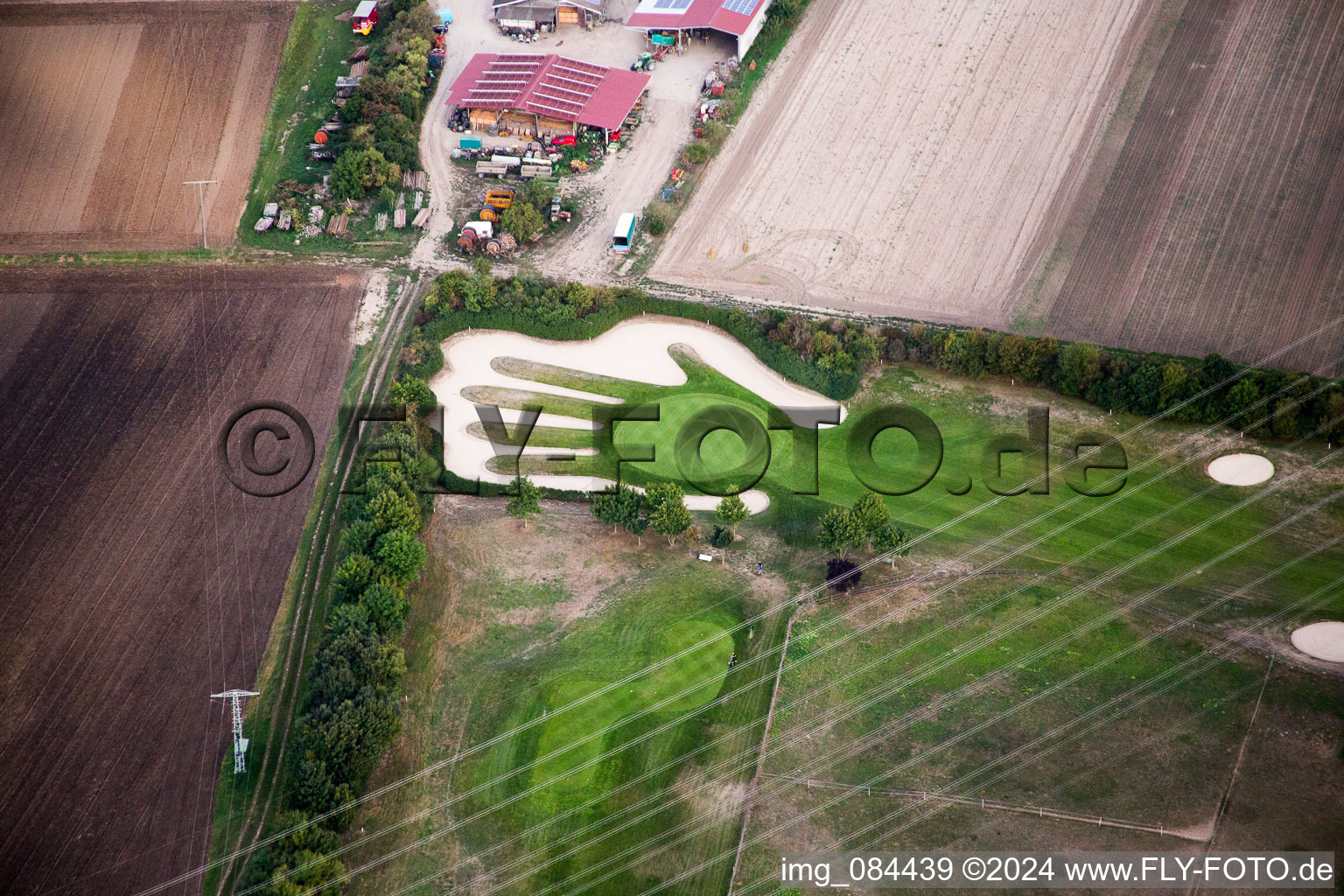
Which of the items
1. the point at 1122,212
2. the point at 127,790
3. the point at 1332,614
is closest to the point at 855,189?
the point at 1122,212

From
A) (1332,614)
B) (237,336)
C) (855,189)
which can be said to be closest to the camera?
(1332,614)

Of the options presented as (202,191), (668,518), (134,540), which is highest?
(668,518)

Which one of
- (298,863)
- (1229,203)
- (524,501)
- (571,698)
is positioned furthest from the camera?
(1229,203)

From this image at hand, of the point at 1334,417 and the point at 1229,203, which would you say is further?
the point at 1229,203

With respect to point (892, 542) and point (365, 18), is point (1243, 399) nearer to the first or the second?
Result: point (892, 542)

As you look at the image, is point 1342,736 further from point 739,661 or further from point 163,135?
point 163,135

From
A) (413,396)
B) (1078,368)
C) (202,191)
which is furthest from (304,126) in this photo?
(1078,368)
